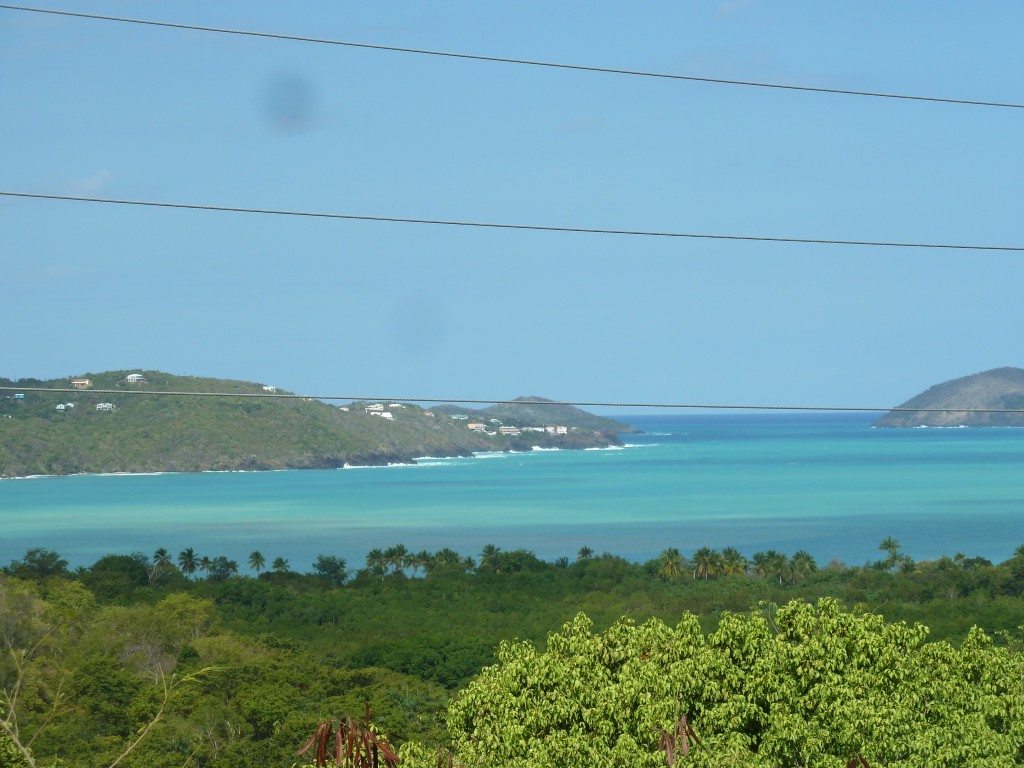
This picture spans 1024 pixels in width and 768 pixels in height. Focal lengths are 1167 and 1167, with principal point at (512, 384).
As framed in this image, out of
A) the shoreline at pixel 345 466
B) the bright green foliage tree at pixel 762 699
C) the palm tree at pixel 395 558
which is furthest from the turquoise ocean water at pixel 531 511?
the bright green foliage tree at pixel 762 699

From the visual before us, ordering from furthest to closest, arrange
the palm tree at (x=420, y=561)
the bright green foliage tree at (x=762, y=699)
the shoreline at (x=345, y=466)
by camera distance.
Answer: the shoreline at (x=345, y=466), the palm tree at (x=420, y=561), the bright green foliage tree at (x=762, y=699)

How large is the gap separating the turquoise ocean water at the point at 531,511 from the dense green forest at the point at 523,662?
28693mm

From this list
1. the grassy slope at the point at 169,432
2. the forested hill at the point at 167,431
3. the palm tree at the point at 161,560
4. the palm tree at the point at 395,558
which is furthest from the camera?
the grassy slope at the point at 169,432

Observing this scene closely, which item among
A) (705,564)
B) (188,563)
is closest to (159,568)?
(188,563)

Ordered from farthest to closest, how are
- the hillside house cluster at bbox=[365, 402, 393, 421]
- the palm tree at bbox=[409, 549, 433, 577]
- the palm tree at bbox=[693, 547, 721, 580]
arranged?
the hillside house cluster at bbox=[365, 402, 393, 421] → the palm tree at bbox=[409, 549, 433, 577] → the palm tree at bbox=[693, 547, 721, 580]

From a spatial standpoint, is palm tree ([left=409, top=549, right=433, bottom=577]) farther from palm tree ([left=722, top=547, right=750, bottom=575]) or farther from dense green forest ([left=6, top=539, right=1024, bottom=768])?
palm tree ([left=722, top=547, right=750, bottom=575])

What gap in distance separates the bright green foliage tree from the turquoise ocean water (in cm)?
7947

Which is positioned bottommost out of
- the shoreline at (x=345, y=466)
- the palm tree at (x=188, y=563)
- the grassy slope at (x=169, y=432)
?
the palm tree at (x=188, y=563)

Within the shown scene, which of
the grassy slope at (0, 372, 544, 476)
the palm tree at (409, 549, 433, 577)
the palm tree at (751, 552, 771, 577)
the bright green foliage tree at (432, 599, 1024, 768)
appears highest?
the grassy slope at (0, 372, 544, 476)

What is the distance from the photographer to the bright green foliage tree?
10.8 meters

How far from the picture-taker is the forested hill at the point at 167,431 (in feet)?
389

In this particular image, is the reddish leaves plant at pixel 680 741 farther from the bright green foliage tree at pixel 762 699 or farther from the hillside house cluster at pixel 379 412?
the hillside house cluster at pixel 379 412

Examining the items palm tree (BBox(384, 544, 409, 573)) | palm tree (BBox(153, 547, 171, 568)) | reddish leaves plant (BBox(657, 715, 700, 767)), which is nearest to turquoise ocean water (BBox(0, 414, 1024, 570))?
palm tree (BBox(384, 544, 409, 573))

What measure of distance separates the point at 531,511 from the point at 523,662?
11037cm
